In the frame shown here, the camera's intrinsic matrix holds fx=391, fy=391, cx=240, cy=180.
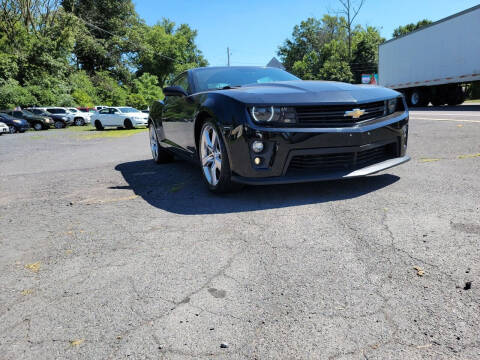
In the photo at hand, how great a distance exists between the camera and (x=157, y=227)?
2963 millimetres

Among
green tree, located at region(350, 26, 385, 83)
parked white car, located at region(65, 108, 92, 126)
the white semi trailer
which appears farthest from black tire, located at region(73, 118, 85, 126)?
green tree, located at region(350, 26, 385, 83)

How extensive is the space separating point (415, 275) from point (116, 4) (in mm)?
52998

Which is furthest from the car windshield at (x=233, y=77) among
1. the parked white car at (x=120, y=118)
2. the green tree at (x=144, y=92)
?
the green tree at (x=144, y=92)

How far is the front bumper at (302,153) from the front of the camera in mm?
3234

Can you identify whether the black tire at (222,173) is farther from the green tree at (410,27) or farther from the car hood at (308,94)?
the green tree at (410,27)

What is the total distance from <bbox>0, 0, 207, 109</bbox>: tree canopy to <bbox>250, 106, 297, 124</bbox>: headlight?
33.9 metres

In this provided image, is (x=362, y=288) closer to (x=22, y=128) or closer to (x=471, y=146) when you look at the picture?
(x=471, y=146)

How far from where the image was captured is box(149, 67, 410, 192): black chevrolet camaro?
3.25 m

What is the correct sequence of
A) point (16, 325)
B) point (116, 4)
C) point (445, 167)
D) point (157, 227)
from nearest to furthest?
point (16, 325) → point (157, 227) → point (445, 167) → point (116, 4)

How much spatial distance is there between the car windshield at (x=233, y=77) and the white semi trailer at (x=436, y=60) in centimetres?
1530

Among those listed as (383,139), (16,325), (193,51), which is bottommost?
(16,325)

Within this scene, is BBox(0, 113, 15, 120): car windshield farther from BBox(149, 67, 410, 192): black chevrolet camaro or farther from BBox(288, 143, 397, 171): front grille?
BBox(288, 143, 397, 171): front grille

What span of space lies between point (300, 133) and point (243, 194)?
2.93ft

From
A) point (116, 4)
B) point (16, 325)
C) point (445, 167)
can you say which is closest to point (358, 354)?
point (16, 325)
